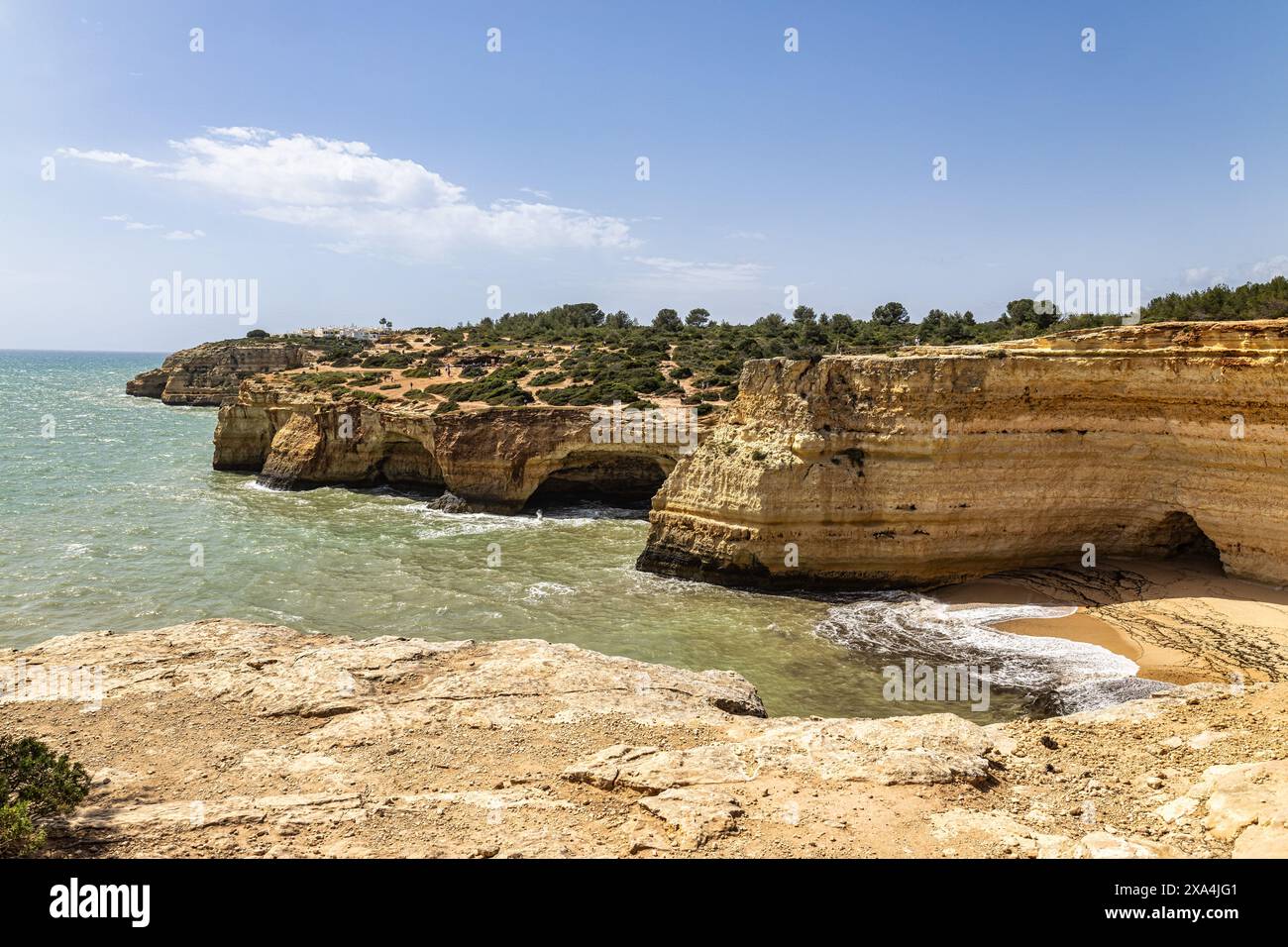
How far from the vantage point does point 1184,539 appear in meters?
17.8

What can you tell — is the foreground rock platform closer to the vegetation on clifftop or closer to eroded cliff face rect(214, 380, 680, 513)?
the vegetation on clifftop

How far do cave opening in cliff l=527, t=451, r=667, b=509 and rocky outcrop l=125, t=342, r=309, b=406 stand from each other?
5172cm

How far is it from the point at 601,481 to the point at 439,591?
12.1 meters

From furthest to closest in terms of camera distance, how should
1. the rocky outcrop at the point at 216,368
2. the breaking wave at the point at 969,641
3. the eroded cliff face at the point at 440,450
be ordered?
1. the rocky outcrop at the point at 216,368
2. the eroded cliff face at the point at 440,450
3. the breaking wave at the point at 969,641

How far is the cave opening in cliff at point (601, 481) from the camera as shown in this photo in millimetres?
29094

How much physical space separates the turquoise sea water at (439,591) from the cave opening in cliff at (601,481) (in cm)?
103

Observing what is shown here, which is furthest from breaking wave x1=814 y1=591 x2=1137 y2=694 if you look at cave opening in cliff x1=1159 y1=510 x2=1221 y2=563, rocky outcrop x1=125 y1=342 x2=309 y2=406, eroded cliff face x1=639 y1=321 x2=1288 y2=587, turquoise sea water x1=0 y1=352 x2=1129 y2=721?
rocky outcrop x1=125 y1=342 x2=309 y2=406

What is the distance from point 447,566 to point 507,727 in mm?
13936

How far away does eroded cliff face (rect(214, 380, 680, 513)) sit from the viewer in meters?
28.3

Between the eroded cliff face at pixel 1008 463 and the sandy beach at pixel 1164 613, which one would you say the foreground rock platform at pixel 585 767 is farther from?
the eroded cliff face at pixel 1008 463

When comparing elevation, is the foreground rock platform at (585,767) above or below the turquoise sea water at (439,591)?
above

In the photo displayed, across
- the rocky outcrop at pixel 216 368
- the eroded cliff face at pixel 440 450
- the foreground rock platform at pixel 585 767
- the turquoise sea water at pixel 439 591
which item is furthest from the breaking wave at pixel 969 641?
the rocky outcrop at pixel 216 368
